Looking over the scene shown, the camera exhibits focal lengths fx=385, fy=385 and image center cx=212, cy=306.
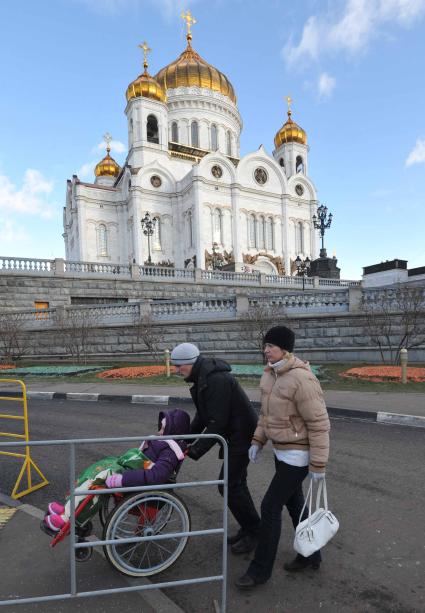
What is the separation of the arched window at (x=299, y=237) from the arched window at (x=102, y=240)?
24.6 metres

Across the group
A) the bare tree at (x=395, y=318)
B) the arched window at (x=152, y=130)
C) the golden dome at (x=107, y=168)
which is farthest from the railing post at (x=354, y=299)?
the golden dome at (x=107, y=168)

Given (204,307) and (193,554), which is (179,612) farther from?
(204,307)

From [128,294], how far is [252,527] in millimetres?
23929

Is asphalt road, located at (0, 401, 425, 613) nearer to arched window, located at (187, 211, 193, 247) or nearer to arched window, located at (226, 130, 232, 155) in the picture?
arched window, located at (187, 211, 193, 247)

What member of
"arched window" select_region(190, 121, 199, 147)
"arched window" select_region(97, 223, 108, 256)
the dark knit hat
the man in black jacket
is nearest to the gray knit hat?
the man in black jacket

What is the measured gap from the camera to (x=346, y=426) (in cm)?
709

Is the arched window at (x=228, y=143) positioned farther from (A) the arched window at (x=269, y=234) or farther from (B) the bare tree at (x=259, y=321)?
→ (B) the bare tree at (x=259, y=321)

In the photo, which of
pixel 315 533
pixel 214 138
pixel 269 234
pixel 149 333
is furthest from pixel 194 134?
pixel 315 533

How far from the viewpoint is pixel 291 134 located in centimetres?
5581

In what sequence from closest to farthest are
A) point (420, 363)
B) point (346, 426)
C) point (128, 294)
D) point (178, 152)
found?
point (346, 426) < point (420, 363) < point (128, 294) < point (178, 152)

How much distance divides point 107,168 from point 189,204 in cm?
1870

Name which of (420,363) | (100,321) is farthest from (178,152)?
(420,363)

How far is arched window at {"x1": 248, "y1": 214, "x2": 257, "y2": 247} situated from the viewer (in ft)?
158

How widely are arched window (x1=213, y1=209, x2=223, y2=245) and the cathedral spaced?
0.12m
